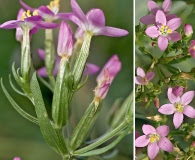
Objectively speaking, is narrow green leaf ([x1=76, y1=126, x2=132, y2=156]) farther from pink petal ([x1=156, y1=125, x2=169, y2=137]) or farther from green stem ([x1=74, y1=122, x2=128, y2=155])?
pink petal ([x1=156, y1=125, x2=169, y2=137])

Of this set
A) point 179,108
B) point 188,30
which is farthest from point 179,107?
point 188,30

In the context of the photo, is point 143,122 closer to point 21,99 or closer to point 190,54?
point 190,54

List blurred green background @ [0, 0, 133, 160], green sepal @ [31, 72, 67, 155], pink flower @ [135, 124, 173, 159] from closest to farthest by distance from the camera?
green sepal @ [31, 72, 67, 155]
blurred green background @ [0, 0, 133, 160]
pink flower @ [135, 124, 173, 159]

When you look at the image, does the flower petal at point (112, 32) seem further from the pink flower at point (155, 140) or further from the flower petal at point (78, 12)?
the pink flower at point (155, 140)

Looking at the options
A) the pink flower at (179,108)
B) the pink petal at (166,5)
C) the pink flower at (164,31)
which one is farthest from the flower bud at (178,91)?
the pink petal at (166,5)

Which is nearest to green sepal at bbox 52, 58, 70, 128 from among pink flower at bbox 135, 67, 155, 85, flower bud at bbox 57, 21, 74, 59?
flower bud at bbox 57, 21, 74, 59

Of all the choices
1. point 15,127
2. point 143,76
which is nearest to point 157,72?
point 143,76

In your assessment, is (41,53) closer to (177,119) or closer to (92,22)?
(92,22)
